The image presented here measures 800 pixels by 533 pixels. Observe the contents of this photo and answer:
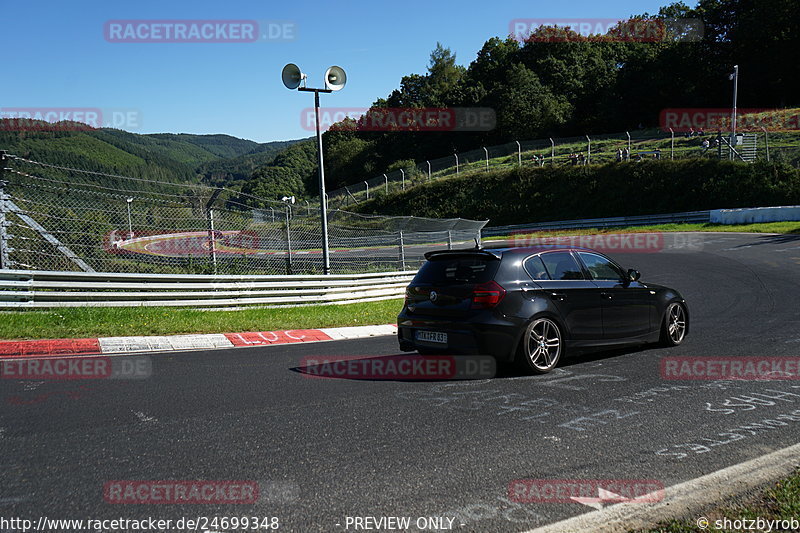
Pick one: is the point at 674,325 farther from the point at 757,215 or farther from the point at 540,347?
the point at 757,215

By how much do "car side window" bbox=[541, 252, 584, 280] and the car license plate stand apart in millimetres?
1598

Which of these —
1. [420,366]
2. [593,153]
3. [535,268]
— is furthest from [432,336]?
[593,153]

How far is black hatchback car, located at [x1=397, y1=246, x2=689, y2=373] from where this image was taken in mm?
7031

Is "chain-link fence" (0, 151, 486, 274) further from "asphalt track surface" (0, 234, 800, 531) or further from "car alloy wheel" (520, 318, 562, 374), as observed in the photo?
"car alloy wheel" (520, 318, 562, 374)

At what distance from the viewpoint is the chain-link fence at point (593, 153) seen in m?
41.7

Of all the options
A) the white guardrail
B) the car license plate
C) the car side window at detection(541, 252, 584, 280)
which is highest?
the car side window at detection(541, 252, 584, 280)

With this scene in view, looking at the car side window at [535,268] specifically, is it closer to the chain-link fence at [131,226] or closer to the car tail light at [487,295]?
the car tail light at [487,295]

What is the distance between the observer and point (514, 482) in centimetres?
392

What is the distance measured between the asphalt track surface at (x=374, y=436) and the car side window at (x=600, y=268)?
1.09 m

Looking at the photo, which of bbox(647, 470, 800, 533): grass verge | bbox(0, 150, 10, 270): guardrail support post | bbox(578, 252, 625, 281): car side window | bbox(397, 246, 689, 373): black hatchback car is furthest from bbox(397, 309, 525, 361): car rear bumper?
bbox(0, 150, 10, 270): guardrail support post

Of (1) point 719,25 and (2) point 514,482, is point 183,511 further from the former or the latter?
(1) point 719,25

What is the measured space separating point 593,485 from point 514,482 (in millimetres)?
480

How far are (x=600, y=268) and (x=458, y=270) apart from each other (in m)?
2.16

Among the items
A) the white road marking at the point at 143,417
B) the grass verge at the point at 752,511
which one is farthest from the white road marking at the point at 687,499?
the white road marking at the point at 143,417
